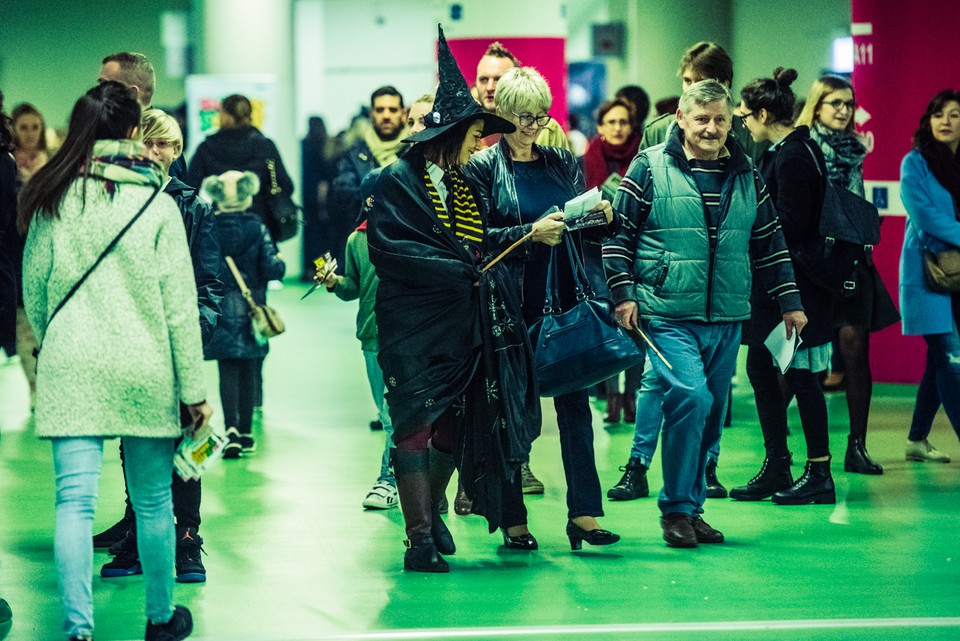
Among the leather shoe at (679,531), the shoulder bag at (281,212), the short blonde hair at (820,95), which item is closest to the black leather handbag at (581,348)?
the leather shoe at (679,531)

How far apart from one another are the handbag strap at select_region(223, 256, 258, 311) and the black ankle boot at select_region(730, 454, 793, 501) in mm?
2878

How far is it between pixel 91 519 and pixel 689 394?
239 cm

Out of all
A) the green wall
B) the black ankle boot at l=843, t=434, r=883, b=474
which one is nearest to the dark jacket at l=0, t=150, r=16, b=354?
the black ankle boot at l=843, t=434, r=883, b=474

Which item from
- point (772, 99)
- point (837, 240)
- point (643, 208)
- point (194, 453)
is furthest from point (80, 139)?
point (837, 240)

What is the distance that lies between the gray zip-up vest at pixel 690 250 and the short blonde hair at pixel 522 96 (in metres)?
0.49

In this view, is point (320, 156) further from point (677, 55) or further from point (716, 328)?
point (716, 328)

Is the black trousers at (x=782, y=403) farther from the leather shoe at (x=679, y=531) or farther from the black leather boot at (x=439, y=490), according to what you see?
the black leather boot at (x=439, y=490)

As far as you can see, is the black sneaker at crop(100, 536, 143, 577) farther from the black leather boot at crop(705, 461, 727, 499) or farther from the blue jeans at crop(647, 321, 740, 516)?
the black leather boot at crop(705, 461, 727, 499)

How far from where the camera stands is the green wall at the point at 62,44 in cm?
2189

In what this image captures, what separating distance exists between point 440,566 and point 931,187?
3.46m

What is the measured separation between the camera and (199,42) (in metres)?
18.7

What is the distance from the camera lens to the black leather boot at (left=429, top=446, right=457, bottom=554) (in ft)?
19.0

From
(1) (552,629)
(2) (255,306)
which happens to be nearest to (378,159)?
(2) (255,306)

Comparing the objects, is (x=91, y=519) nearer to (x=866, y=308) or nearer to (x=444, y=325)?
(x=444, y=325)
